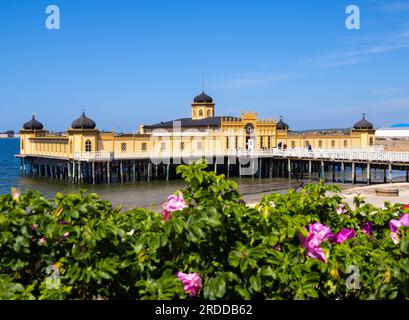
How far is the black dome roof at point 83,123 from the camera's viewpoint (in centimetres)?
4788

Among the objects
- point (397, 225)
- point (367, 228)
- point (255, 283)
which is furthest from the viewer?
point (367, 228)

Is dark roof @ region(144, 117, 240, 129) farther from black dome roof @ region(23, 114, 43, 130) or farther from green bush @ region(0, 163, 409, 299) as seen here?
green bush @ region(0, 163, 409, 299)

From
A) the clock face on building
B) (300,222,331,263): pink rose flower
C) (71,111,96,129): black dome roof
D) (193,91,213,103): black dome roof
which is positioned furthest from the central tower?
(300,222,331,263): pink rose flower

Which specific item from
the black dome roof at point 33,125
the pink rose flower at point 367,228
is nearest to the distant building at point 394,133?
the black dome roof at point 33,125

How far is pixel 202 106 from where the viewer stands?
69.4 meters

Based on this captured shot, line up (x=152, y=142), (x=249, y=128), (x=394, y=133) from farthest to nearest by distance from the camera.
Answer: (x=394, y=133), (x=249, y=128), (x=152, y=142)

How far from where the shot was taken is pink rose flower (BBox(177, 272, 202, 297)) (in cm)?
418

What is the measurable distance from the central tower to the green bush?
6487cm

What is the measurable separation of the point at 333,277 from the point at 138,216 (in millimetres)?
1919

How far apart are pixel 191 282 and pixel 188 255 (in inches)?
11.9

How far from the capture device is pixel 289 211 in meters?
5.89

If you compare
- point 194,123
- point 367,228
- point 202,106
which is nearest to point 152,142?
point 194,123

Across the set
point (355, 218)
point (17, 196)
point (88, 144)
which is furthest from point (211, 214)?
point (88, 144)

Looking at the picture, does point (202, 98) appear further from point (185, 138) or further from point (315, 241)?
point (315, 241)
